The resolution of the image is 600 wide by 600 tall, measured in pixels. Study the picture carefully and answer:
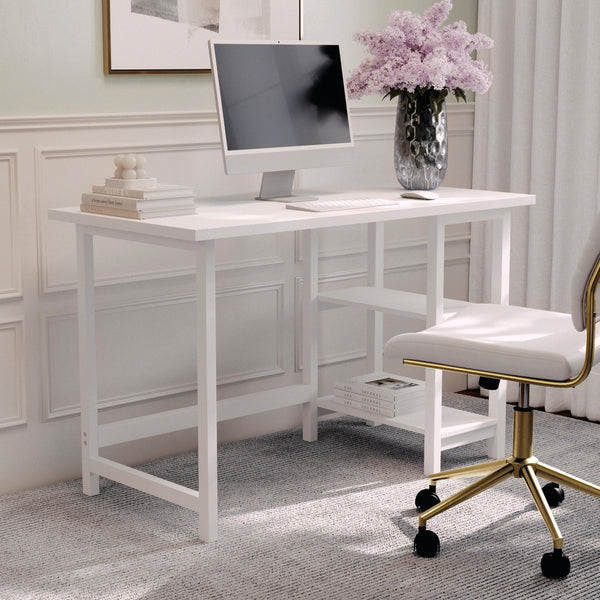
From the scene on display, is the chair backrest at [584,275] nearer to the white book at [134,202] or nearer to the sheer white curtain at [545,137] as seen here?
the white book at [134,202]

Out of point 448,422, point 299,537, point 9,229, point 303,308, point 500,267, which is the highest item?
point 9,229

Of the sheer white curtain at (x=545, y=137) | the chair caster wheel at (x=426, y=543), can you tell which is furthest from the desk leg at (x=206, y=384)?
the sheer white curtain at (x=545, y=137)

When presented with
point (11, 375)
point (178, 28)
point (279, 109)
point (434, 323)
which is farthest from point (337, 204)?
point (11, 375)

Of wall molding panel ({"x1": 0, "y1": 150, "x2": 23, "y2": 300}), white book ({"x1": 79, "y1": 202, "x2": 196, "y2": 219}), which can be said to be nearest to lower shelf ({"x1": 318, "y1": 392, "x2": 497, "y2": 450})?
white book ({"x1": 79, "y1": 202, "x2": 196, "y2": 219})

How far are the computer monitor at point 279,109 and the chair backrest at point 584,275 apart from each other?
949 millimetres

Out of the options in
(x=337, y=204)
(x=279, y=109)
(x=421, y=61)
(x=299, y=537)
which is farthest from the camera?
(x=421, y=61)

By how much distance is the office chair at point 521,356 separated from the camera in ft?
7.46

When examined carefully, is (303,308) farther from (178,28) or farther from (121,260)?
(178,28)

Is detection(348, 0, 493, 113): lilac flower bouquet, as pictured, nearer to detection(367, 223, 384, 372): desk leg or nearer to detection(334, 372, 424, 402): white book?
detection(367, 223, 384, 372): desk leg

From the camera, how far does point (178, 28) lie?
10.0 feet

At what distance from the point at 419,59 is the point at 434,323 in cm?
74

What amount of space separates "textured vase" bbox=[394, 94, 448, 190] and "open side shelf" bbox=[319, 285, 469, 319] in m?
0.33

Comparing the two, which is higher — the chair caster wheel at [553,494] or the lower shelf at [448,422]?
the lower shelf at [448,422]

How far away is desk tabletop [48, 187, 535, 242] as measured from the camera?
7.98 feet
